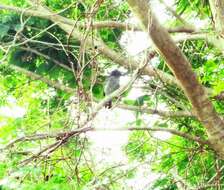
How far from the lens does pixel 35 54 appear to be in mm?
6426

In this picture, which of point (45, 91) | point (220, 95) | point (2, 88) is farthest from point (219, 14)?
point (2, 88)

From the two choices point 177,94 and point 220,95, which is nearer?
point 220,95

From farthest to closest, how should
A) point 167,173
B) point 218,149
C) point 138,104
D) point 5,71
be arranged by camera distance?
point 5,71
point 167,173
point 138,104
point 218,149

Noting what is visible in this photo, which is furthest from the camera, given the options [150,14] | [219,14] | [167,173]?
[167,173]

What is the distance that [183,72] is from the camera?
4.70 meters

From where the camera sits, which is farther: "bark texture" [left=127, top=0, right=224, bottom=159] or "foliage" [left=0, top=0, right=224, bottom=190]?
"foliage" [left=0, top=0, right=224, bottom=190]

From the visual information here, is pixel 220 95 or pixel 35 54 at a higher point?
pixel 35 54

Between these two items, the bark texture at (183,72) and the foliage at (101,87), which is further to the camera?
the foliage at (101,87)

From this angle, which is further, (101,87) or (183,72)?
(101,87)

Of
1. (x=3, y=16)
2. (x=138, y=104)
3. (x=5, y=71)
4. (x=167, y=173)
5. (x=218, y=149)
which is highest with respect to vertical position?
(x=3, y=16)

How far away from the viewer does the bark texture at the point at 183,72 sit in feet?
13.7

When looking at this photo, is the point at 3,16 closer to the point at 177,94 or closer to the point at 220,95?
the point at 177,94

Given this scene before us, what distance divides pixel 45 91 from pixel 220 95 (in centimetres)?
316

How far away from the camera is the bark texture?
4.18 m
